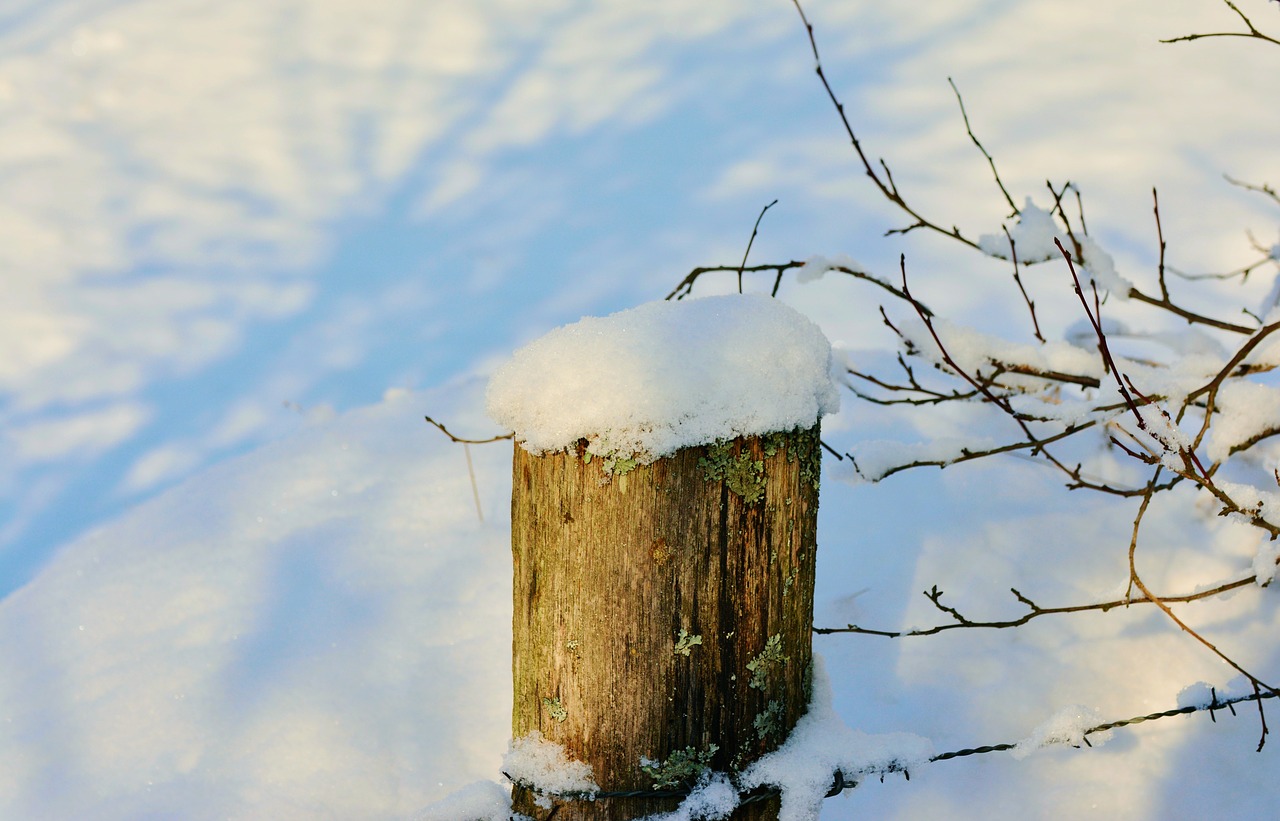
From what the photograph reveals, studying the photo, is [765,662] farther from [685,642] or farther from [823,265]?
[823,265]

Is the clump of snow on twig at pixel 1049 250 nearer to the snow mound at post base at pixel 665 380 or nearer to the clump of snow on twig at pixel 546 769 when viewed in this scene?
the snow mound at post base at pixel 665 380

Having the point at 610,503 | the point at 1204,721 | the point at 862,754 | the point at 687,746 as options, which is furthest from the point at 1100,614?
the point at 610,503

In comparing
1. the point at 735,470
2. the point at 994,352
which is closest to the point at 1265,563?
the point at 994,352

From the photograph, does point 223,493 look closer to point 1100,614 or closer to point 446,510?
point 446,510

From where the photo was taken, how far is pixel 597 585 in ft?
4.87

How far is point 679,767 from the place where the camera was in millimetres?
1528

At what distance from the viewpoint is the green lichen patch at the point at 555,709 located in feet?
5.11

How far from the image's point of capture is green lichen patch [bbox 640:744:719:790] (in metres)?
1.52

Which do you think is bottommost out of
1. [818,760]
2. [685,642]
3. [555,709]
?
[818,760]

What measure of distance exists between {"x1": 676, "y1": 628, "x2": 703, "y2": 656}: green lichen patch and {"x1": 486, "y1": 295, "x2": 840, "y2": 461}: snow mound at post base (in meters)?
0.28

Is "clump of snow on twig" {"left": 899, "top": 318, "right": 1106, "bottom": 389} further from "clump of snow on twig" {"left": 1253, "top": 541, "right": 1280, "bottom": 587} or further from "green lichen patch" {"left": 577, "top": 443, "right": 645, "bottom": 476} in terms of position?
"green lichen patch" {"left": 577, "top": 443, "right": 645, "bottom": 476}

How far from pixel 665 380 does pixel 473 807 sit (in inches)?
32.1

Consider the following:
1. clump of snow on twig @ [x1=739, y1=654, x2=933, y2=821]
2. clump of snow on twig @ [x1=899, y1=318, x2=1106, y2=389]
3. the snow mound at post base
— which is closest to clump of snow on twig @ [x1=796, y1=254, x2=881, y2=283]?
clump of snow on twig @ [x1=899, y1=318, x2=1106, y2=389]

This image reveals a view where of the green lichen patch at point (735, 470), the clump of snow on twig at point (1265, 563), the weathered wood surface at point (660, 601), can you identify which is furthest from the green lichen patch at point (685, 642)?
the clump of snow on twig at point (1265, 563)
